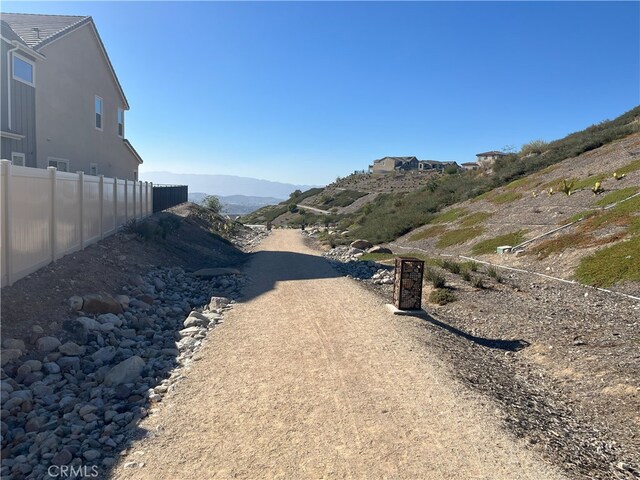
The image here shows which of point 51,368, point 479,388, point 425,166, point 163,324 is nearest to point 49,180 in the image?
point 163,324

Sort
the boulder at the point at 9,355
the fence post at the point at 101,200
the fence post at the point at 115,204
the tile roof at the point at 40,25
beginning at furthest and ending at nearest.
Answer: the tile roof at the point at 40,25 → the fence post at the point at 115,204 → the fence post at the point at 101,200 → the boulder at the point at 9,355

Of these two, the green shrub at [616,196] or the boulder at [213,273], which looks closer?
the boulder at [213,273]

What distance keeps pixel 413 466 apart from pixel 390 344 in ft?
13.1

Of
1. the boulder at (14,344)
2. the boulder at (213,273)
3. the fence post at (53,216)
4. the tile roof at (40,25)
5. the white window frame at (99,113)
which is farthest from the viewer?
the white window frame at (99,113)

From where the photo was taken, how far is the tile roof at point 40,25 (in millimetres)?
18359

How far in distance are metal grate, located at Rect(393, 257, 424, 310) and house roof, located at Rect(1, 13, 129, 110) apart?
15.4m

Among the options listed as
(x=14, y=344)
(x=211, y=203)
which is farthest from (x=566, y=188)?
(x=211, y=203)

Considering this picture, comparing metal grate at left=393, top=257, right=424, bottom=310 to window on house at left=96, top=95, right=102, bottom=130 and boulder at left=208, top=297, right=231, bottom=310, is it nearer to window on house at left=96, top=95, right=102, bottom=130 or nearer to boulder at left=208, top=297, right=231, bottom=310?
boulder at left=208, top=297, right=231, bottom=310

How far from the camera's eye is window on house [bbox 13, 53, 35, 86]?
53.1ft

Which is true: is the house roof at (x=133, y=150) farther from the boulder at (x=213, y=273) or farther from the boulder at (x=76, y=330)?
the boulder at (x=76, y=330)

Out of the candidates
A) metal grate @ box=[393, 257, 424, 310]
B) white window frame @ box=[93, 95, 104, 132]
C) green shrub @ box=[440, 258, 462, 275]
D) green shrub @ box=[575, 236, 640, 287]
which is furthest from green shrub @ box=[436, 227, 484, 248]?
white window frame @ box=[93, 95, 104, 132]

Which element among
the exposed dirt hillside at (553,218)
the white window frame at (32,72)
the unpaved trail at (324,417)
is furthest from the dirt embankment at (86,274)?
the exposed dirt hillside at (553,218)

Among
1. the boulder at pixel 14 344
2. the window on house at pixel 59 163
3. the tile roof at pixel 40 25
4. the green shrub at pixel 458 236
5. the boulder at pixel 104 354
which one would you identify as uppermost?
the tile roof at pixel 40 25

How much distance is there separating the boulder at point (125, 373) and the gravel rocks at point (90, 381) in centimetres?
1
